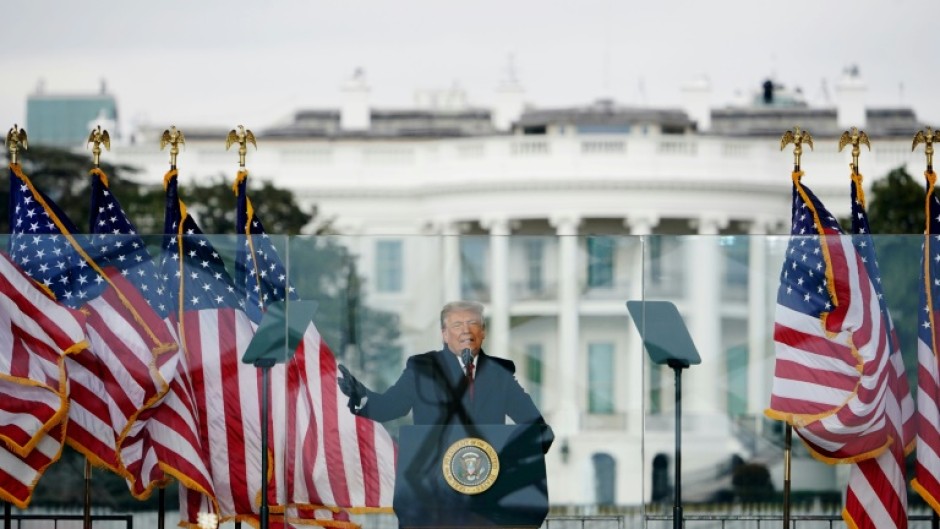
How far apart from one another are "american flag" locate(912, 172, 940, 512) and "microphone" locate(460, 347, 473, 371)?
9.31ft

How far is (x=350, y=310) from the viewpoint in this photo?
54.3 feet

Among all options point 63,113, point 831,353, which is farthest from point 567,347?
point 63,113

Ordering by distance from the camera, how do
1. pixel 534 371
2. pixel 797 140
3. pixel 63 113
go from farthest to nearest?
pixel 63 113 < pixel 797 140 < pixel 534 371

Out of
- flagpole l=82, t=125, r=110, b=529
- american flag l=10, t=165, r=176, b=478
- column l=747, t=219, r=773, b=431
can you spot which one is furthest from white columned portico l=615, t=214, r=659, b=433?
flagpole l=82, t=125, r=110, b=529

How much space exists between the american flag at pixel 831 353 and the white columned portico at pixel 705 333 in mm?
374

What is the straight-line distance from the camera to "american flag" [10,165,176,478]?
1678 cm

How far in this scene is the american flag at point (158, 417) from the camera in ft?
54.9

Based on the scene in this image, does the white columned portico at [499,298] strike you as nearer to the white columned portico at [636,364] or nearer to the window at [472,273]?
the window at [472,273]

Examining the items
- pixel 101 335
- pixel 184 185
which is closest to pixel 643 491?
pixel 101 335

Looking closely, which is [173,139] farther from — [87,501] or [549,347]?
[549,347]

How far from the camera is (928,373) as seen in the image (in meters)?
16.8

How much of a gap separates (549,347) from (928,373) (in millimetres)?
2398

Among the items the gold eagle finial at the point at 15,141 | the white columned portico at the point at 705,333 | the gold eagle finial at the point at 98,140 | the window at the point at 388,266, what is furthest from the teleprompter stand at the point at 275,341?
the white columned portico at the point at 705,333

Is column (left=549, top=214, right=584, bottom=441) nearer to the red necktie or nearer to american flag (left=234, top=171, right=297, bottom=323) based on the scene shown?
the red necktie
